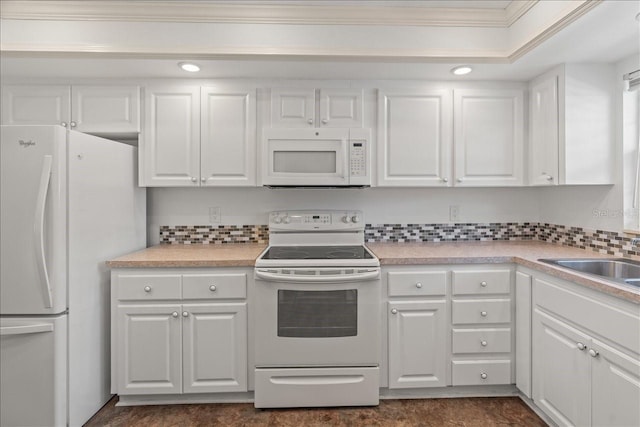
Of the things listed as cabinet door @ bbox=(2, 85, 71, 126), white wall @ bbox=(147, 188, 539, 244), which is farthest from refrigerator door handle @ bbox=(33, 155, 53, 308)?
white wall @ bbox=(147, 188, 539, 244)

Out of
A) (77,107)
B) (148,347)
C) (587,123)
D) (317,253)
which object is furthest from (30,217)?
(587,123)

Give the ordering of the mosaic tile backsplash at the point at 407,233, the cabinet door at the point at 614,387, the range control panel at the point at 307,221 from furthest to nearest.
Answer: the mosaic tile backsplash at the point at 407,233, the range control panel at the point at 307,221, the cabinet door at the point at 614,387

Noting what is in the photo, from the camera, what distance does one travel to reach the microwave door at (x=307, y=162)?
2.26 m

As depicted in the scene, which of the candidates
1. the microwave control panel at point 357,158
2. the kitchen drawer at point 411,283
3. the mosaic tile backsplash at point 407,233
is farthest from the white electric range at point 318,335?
the mosaic tile backsplash at point 407,233

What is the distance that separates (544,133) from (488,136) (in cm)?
34

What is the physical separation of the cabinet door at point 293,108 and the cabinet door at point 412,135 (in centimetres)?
49

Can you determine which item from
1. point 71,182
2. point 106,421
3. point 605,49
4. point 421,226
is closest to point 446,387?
point 421,226

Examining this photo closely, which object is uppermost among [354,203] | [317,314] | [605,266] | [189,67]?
[189,67]

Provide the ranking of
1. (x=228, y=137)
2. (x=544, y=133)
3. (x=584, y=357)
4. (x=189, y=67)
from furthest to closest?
(x=228, y=137)
(x=544, y=133)
(x=189, y=67)
(x=584, y=357)

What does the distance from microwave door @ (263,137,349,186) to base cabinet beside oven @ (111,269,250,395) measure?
0.69 metres

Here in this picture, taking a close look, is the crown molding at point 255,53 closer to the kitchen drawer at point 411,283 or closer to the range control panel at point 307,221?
the range control panel at point 307,221

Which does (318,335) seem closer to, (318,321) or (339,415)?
(318,321)

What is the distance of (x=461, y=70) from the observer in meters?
2.25

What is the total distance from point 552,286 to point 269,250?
1.65 metres
